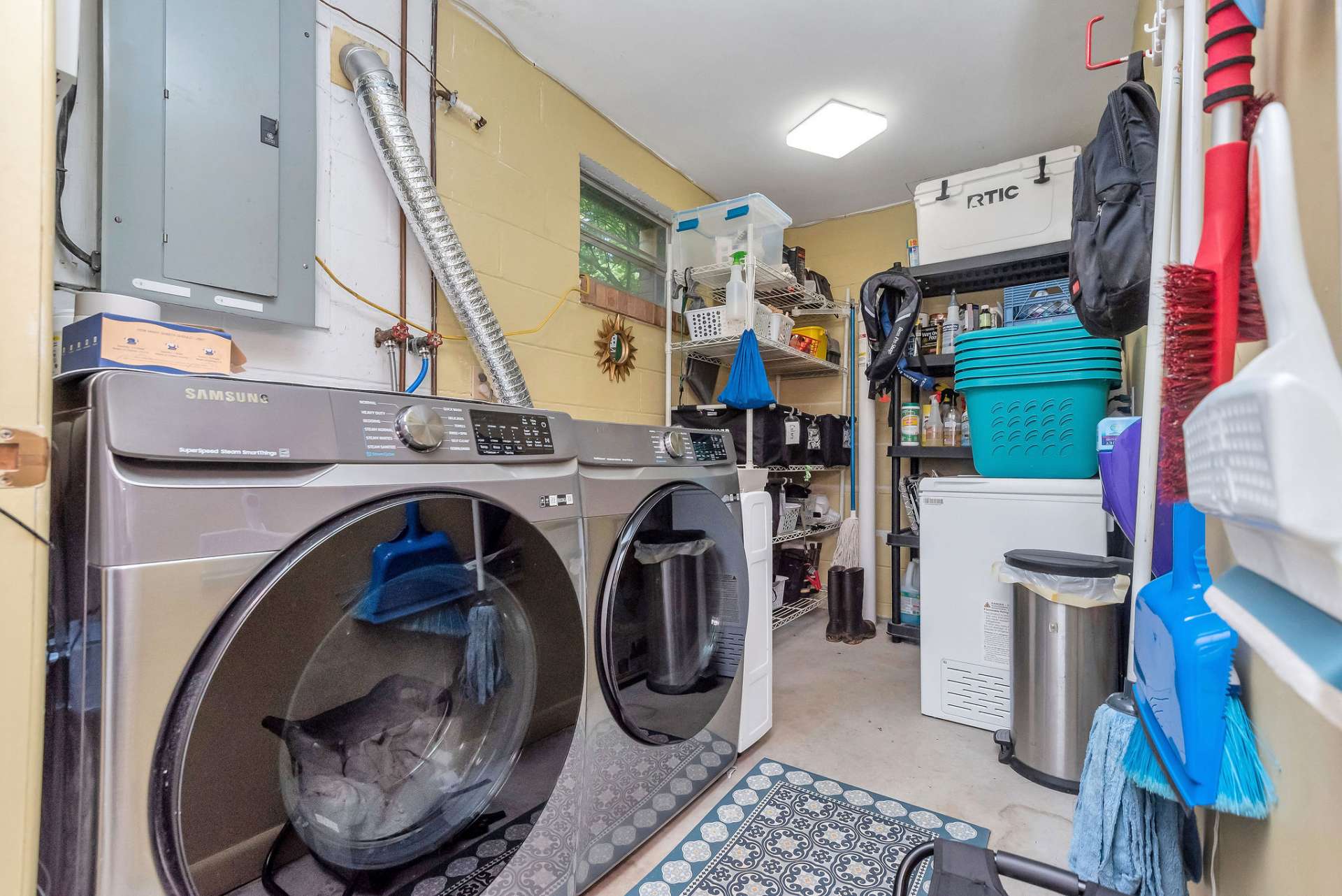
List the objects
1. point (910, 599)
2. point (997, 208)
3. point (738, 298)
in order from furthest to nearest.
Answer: point (910, 599) < point (738, 298) < point (997, 208)

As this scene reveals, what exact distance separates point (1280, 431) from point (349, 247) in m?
1.93

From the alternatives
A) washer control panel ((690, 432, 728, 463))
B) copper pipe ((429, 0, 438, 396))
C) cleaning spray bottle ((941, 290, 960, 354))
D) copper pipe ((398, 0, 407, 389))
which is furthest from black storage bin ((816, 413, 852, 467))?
copper pipe ((398, 0, 407, 389))

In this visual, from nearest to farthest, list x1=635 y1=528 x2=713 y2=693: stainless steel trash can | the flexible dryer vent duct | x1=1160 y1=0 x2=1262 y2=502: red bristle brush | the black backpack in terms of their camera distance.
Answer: x1=1160 y1=0 x2=1262 y2=502: red bristle brush, the black backpack, x1=635 y1=528 x2=713 y2=693: stainless steel trash can, the flexible dryer vent duct

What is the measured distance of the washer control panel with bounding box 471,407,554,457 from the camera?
1.00 meters

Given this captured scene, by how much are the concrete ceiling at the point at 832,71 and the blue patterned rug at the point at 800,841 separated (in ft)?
7.38

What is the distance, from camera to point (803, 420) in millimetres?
2984

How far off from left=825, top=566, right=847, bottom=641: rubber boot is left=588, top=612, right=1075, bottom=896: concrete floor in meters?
0.34

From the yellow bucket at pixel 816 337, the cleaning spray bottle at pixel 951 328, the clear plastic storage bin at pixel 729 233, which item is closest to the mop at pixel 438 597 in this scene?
the clear plastic storage bin at pixel 729 233

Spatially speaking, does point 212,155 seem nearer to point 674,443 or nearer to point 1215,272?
point 674,443

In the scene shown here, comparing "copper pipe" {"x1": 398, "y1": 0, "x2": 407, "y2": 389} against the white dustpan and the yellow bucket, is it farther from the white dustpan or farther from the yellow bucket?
the yellow bucket

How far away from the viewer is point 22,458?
0.60 metres

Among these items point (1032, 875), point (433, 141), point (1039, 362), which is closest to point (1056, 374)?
point (1039, 362)

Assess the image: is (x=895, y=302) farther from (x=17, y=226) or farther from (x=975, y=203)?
(x=17, y=226)

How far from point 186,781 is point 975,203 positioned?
3.03 meters
